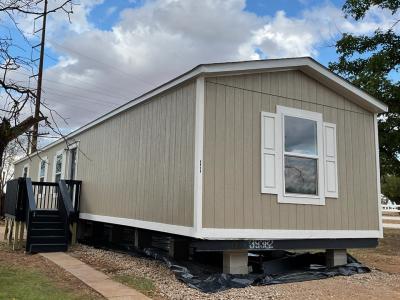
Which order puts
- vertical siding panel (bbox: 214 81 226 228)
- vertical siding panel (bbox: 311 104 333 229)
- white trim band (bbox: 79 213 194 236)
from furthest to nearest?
vertical siding panel (bbox: 311 104 333 229) < white trim band (bbox: 79 213 194 236) < vertical siding panel (bbox: 214 81 226 228)

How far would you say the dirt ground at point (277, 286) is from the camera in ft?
19.2

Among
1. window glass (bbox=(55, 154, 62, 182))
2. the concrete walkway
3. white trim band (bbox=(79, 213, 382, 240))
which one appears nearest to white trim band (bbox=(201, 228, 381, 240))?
white trim band (bbox=(79, 213, 382, 240))

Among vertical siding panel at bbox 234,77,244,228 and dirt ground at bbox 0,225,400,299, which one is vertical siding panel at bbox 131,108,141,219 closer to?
dirt ground at bbox 0,225,400,299

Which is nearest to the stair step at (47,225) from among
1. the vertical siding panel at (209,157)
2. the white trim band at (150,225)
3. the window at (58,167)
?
the white trim band at (150,225)

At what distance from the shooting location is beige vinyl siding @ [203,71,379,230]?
660 centimetres

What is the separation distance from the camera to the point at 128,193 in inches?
354

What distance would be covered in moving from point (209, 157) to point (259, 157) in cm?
93

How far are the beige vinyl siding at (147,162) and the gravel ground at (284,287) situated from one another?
881 mm

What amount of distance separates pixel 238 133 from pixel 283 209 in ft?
4.76

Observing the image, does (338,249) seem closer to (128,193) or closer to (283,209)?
(283,209)

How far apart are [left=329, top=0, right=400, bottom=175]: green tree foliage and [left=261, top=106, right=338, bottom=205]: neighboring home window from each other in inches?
167

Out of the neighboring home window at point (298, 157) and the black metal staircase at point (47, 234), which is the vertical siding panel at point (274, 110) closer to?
the neighboring home window at point (298, 157)

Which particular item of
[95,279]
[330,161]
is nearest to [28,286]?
[95,279]

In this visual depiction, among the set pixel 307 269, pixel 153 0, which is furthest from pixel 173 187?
pixel 153 0
